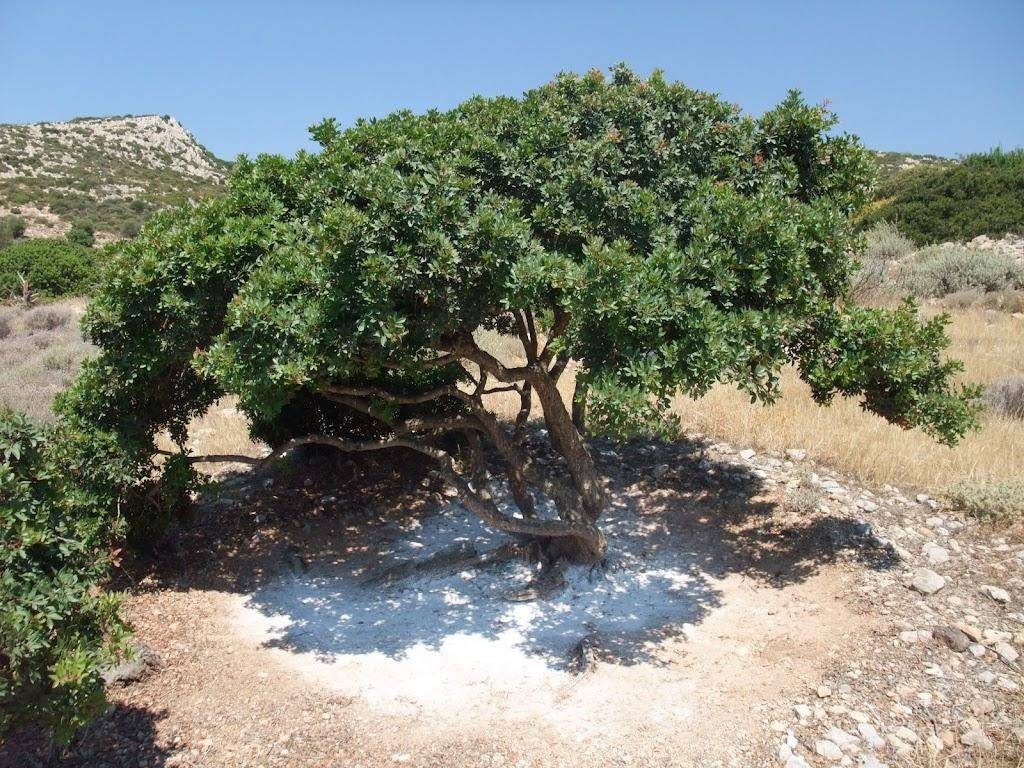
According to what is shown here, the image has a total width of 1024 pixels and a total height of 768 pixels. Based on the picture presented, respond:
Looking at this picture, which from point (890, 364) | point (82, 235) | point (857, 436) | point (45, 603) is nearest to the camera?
point (45, 603)

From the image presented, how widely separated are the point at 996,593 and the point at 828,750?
7.97ft

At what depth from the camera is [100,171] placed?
47.2 metres

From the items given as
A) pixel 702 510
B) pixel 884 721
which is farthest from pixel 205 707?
pixel 702 510

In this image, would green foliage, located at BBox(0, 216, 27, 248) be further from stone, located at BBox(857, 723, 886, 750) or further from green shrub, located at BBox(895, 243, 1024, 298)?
stone, located at BBox(857, 723, 886, 750)

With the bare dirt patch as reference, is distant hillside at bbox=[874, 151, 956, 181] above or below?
above

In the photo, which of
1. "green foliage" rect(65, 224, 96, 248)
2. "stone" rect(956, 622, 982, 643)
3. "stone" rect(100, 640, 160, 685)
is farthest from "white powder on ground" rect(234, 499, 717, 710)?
"green foliage" rect(65, 224, 96, 248)

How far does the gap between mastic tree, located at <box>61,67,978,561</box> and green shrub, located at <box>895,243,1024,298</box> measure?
48.1 ft

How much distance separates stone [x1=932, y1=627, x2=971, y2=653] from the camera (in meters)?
5.37

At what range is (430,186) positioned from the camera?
4.62m

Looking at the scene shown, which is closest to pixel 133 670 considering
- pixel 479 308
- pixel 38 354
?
pixel 479 308

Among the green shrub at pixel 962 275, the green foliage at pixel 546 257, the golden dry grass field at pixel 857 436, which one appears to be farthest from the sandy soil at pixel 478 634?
the green shrub at pixel 962 275

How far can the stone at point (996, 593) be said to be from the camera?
5867 millimetres

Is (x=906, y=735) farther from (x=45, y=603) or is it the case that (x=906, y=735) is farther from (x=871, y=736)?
(x=45, y=603)

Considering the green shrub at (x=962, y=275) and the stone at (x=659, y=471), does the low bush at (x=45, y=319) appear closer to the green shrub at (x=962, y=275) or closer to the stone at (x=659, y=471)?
the stone at (x=659, y=471)
